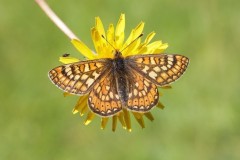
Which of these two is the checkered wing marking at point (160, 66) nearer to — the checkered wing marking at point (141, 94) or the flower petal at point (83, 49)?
the checkered wing marking at point (141, 94)

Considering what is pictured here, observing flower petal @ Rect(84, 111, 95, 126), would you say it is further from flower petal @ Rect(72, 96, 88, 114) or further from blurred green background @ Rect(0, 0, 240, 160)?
blurred green background @ Rect(0, 0, 240, 160)

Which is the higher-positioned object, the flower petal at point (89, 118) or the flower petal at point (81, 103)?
the flower petal at point (81, 103)

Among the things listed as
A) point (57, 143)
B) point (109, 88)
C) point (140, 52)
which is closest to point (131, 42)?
point (140, 52)

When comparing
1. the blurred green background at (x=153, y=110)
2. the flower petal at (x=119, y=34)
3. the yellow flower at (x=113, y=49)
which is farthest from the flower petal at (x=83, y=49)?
the blurred green background at (x=153, y=110)

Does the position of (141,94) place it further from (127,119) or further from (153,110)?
(153,110)

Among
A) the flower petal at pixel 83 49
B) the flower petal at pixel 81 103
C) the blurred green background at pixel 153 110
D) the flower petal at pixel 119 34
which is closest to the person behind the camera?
the flower petal at pixel 83 49

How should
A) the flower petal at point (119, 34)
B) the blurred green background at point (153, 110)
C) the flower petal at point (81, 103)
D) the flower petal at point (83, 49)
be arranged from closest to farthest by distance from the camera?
the flower petal at point (83, 49) → the flower petal at point (81, 103) → the flower petal at point (119, 34) → the blurred green background at point (153, 110)
